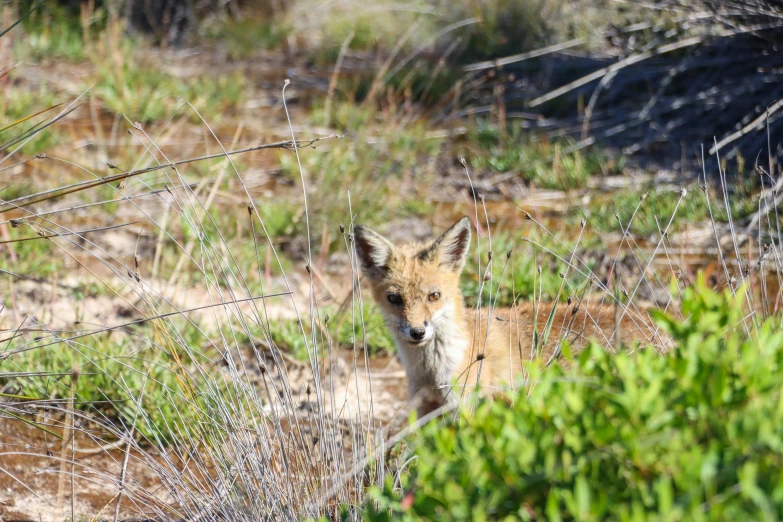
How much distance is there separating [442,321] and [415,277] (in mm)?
331

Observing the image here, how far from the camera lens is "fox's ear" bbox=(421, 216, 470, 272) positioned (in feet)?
15.9

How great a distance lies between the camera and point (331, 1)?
13070 millimetres

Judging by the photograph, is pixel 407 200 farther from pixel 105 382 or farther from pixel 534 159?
pixel 105 382

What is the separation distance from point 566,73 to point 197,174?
459 centimetres

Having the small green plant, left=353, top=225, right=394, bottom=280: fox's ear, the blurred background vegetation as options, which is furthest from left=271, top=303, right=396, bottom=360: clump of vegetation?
the small green plant

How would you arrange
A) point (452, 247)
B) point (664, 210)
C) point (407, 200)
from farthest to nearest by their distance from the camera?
point (407, 200), point (664, 210), point (452, 247)

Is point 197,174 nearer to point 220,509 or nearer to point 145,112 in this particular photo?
point 145,112

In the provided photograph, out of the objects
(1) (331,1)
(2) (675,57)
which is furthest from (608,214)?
(1) (331,1)

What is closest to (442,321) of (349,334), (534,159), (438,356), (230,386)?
(438,356)

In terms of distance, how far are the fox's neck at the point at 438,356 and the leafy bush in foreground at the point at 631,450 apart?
2.17 meters

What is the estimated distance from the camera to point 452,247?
501 centimetres

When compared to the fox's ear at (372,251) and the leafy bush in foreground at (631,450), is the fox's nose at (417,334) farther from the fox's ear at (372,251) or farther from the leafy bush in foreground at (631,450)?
the leafy bush in foreground at (631,450)

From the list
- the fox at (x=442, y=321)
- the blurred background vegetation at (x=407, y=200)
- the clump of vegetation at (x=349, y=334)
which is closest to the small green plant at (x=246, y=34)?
the blurred background vegetation at (x=407, y=200)

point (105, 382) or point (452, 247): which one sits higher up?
point (452, 247)
